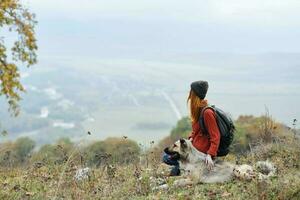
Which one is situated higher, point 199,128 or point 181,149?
point 199,128

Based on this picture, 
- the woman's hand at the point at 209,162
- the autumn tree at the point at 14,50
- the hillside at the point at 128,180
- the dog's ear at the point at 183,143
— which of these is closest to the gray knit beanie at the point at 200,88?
the dog's ear at the point at 183,143

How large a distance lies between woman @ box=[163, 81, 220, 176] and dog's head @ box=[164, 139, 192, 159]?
74 mm

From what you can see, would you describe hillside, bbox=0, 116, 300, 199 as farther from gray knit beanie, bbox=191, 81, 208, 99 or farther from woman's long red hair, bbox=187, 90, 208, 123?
gray knit beanie, bbox=191, 81, 208, 99

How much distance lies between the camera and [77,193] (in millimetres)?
6414

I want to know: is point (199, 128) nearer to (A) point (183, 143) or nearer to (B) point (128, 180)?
(A) point (183, 143)

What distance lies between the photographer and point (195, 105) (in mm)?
7902

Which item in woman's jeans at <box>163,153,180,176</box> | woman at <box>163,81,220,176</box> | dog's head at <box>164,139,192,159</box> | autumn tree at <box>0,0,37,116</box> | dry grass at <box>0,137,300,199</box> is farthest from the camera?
autumn tree at <box>0,0,37,116</box>

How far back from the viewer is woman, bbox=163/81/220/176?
765cm

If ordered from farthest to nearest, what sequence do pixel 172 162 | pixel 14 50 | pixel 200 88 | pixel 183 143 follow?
1. pixel 14 50
2. pixel 172 162
3. pixel 183 143
4. pixel 200 88

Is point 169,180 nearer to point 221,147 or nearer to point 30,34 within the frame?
point 221,147

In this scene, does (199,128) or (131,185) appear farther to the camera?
(199,128)

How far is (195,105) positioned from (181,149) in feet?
2.24

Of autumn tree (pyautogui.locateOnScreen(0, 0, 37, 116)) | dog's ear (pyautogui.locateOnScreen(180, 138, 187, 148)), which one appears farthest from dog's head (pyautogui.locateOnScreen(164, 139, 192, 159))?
autumn tree (pyautogui.locateOnScreen(0, 0, 37, 116))

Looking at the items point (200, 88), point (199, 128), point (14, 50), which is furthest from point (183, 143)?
point (14, 50)
